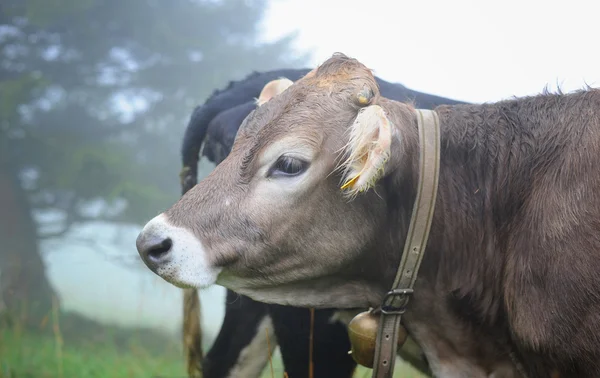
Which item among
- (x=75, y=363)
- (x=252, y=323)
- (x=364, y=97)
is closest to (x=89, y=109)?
(x=75, y=363)

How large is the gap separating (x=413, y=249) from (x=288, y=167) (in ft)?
2.08

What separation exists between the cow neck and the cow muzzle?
0.82 m

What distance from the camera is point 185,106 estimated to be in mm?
14148

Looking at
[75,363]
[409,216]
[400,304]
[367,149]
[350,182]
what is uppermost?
[367,149]

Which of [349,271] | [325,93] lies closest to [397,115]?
[325,93]

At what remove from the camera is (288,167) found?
2672 millimetres

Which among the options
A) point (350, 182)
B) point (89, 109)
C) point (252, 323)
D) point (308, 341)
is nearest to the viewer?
point (350, 182)

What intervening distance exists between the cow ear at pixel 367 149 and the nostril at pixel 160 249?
71 cm

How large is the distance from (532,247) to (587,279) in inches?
9.2

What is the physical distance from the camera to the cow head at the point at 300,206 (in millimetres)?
2574

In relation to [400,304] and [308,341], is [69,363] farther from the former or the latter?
[400,304]

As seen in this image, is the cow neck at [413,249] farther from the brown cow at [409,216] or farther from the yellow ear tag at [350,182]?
the yellow ear tag at [350,182]

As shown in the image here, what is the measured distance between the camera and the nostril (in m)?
2.53

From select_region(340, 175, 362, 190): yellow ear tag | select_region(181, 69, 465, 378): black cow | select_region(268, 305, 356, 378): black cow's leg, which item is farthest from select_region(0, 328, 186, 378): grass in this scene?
select_region(340, 175, 362, 190): yellow ear tag
